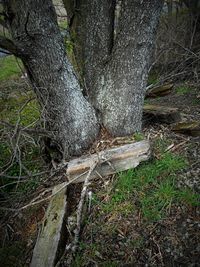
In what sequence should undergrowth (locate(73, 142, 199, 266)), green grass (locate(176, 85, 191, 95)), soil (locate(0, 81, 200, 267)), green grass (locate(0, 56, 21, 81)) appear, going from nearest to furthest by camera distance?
soil (locate(0, 81, 200, 267)), undergrowth (locate(73, 142, 199, 266)), green grass (locate(176, 85, 191, 95)), green grass (locate(0, 56, 21, 81))

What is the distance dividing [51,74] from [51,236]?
144 centimetres

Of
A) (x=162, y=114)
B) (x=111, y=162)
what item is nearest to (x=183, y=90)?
(x=162, y=114)

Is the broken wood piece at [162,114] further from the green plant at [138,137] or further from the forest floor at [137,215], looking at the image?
the green plant at [138,137]

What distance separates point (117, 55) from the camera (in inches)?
116

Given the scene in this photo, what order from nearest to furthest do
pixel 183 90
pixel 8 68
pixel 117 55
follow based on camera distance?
pixel 117 55
pixel 183 90
pixel 8 68

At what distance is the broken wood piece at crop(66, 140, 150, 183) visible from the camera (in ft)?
9.66


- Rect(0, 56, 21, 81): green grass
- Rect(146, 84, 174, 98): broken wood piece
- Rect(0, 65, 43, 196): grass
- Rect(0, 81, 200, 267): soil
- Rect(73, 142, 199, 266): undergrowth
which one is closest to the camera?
Rect(0, 81, 200, 267): soil

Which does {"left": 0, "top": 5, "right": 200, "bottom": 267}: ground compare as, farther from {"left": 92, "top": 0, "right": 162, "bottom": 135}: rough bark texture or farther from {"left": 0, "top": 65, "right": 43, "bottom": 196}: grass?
{"left": 92, "top": 0, "right": 162, "bottom": 135}: rough bark texture

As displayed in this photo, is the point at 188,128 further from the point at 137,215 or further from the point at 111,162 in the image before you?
the point at 137,215

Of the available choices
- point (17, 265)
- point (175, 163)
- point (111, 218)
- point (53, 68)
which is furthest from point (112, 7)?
point (17, 265)

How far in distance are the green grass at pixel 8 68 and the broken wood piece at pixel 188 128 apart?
4.56 m

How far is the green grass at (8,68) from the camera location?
288 inches

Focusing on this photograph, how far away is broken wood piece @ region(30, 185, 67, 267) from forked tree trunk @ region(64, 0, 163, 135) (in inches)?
38.6

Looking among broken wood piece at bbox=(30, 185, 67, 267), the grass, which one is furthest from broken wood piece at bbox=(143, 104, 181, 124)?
broken wood piece at bbox=(30, 185, 67, 267)
